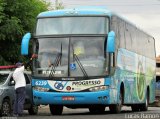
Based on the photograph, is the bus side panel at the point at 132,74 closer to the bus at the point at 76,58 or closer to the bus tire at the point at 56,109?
the bus at the point at 76,58

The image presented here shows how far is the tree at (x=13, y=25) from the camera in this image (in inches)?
1252

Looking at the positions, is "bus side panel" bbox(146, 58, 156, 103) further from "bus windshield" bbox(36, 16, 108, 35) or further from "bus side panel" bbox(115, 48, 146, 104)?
"bus windshield" bbox(36, 16, 108, 35)

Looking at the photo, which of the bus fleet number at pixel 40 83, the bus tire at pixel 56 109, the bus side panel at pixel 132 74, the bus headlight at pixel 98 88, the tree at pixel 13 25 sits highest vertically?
the tree at pixel 13 25

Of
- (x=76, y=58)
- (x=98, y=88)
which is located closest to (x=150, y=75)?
(x=98, y=88)

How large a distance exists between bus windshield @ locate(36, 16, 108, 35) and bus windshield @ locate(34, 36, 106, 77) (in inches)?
11.6

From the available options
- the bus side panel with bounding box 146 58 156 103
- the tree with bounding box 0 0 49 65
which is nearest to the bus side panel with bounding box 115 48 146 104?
the bus side panel with bounding box 146 58 156 103

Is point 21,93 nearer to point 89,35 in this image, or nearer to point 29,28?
point 89,35

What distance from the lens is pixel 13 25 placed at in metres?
31.8

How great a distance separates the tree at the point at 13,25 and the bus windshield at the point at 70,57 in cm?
983

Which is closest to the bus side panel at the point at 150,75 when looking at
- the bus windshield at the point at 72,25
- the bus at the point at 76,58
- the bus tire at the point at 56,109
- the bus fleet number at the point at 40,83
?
the bus tire at the point at 56,109

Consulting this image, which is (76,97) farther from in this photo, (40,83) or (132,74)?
(132,74)

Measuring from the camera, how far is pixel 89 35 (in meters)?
21.5

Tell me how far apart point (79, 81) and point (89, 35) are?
170cm

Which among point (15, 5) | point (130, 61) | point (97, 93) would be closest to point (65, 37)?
point (97, 93)
